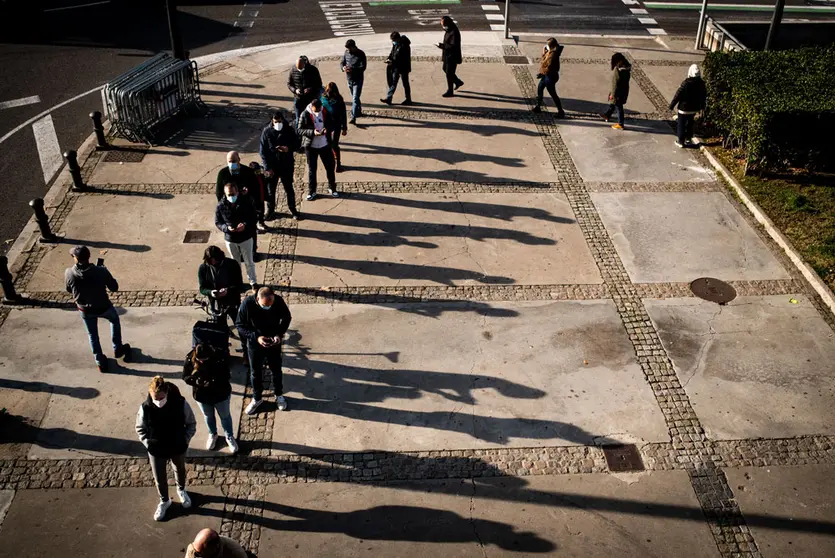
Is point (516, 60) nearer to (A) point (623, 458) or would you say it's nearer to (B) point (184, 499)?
(A) point (623, 458)

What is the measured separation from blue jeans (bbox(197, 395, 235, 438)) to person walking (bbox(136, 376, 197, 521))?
2.10 feet

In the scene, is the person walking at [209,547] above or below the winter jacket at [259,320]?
below

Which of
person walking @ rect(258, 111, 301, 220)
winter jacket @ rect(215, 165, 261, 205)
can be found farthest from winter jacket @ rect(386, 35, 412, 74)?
winter jacket @ rect(215, 165, 261, 205)

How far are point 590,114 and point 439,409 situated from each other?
31.3 feet

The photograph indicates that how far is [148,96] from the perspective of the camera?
14.6 metres

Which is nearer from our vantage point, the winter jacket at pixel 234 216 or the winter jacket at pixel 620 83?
the winter jacket at pixel 234 216

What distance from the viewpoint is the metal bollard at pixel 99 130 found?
1409cm

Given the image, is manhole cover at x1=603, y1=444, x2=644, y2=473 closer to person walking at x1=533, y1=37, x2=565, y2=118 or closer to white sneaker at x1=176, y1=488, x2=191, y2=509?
white sneaker at x1=176, y1=488, x2=191, y2=509

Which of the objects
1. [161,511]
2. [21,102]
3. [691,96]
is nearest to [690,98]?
[691,96]

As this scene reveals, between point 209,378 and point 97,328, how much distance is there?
248 centimetres

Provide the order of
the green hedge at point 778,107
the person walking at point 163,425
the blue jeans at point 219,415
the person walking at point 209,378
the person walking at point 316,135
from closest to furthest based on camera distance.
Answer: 1. the person walking at point 163,425
2. the person walking at point 209,378
3. the blue jeans at point 219,415
4. the person walking at point 316,135
5. the green hedge at point 778,107

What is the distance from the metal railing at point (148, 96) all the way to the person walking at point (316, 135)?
13.2 feet

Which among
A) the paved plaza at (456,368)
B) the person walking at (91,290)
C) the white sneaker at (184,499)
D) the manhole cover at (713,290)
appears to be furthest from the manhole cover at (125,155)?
the manhole cover at (713,290)

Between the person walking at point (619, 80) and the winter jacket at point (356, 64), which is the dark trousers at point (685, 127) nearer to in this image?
the person walking at point (619, 80)
